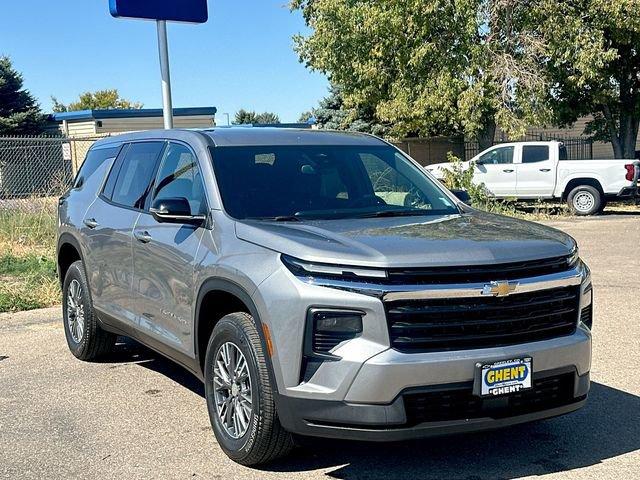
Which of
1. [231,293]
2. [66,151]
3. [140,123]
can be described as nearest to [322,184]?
[231,293]

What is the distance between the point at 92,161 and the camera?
270 inches

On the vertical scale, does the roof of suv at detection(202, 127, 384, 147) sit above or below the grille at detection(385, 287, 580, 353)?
above

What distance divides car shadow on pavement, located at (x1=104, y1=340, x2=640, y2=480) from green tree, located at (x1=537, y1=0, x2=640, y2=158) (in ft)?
59.0

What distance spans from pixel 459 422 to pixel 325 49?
821 inches

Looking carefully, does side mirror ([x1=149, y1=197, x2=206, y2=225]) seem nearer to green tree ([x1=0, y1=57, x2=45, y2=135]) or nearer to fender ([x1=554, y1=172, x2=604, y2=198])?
fender ([x1=554, y1=172, x2=604, y2=198])

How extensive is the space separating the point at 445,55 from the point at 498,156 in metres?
3.88

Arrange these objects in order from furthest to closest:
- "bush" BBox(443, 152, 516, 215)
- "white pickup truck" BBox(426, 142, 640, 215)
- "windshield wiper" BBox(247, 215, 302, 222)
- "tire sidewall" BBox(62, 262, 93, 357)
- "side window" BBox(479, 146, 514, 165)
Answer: "side window" BBox(479, 146, 514, 165) → "white pickup truck" BBox(426, 142, 640, 215) → "bush" BBox(443, 152, 516, 215) → "tire sidewall" BBox(62, 262, 93, 357) → "windshield wiper" BBox(247, 215, 302, 222)

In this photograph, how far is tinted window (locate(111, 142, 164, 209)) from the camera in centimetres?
562

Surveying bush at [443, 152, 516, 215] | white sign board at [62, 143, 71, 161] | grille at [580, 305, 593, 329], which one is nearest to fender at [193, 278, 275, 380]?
grille at [580, 305, 593, 329]

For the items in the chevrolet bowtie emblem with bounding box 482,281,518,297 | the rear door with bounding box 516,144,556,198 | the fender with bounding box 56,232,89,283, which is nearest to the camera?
the chevrolet bowtie emblem with bounding box 482,281,518,297

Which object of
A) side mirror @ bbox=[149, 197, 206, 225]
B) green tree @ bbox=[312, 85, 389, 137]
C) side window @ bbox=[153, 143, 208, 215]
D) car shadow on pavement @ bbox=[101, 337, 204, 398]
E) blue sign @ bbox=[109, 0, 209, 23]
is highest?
blue sign @ bbox=[109, 0, 209, 23]

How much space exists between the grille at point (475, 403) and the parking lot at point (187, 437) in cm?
44

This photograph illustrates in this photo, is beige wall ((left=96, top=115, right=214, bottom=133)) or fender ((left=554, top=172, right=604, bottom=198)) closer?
fender ((left=554, top=172, right=604, bottom=198))

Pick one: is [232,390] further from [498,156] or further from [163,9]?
[498,156]
